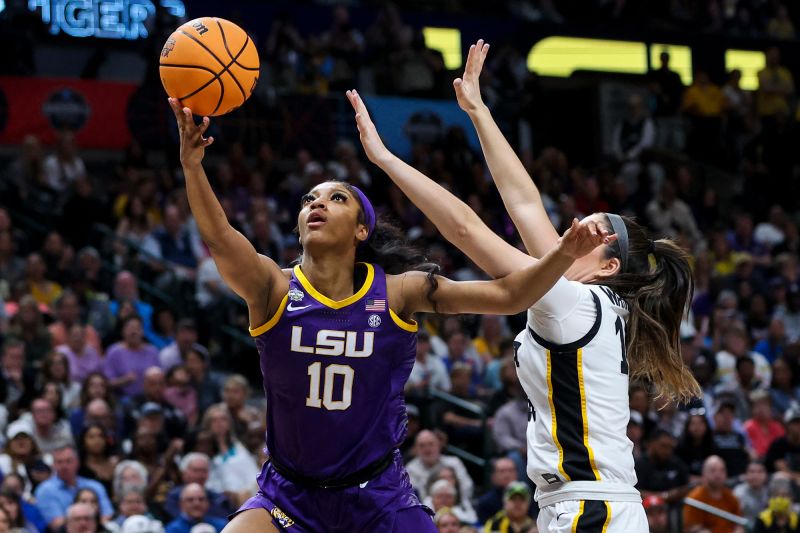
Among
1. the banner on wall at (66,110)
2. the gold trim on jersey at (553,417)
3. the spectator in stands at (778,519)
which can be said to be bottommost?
the spectator in stands at (778,519)

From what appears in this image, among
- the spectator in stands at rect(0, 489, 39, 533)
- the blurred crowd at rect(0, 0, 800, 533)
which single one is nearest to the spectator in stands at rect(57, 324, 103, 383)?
the blurred crowd at rect(0, 0, 800, 533)

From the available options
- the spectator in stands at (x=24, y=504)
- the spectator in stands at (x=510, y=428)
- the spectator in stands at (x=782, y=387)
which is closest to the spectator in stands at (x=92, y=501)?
the spectator in stands at (x=24, y=504)

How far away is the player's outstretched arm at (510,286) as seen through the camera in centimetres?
502

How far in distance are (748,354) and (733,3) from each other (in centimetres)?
1101

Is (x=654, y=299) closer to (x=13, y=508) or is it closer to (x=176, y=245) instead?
(x=13, y=508)

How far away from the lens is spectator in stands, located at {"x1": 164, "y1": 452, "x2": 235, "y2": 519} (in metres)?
10.7

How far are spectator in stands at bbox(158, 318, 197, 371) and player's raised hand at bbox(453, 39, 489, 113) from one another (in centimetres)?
761

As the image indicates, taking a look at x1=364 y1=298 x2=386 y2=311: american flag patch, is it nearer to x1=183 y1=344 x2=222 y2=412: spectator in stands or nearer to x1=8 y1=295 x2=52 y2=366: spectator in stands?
x1=183 y1=344 x2=222 y2=412: spectator in stands

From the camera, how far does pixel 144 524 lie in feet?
32.8

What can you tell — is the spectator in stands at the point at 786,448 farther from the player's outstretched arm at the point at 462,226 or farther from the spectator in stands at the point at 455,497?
the player's outstretched arm at the point at 462,226

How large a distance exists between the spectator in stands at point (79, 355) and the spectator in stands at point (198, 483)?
173 cm

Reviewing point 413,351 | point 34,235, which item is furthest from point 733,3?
point 413,351

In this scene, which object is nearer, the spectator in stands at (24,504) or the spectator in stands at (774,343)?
the spectator in stands at (24,504)

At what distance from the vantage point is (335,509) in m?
5.51
